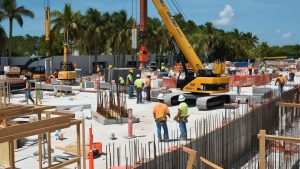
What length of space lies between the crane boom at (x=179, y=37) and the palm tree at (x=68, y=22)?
35863 mm

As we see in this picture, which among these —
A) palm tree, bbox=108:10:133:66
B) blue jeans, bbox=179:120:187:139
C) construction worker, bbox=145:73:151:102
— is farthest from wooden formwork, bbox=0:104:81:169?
palm tree, bbox=108:10:133:66

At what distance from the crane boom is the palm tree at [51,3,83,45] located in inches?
1412

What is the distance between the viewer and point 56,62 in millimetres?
52875

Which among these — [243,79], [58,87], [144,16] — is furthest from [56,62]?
[144,16]

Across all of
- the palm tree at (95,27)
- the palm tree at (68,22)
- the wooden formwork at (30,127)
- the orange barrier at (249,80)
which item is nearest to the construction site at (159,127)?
the wooden formwork at (30,127)

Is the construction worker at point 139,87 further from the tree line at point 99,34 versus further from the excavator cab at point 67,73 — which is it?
the tree line at point 99,34

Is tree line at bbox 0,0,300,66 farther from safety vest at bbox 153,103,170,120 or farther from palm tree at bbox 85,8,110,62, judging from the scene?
safety vest at bbox 153,103,170,120

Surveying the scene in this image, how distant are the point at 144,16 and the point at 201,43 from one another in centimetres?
5053

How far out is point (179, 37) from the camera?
2158cm

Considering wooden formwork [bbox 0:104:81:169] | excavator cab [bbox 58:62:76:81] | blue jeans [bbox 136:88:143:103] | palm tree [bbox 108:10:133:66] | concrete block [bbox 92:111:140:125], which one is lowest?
concrete block [bbox 92:111:140:125]

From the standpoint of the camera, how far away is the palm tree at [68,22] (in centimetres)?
5578

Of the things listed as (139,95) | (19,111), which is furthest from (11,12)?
(19,111)

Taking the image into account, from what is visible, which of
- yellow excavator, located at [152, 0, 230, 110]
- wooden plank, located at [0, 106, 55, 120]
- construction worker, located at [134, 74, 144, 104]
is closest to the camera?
wooden plank, located at [0, 106, 55, 120]

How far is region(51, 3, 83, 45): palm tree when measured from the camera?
5578cm
